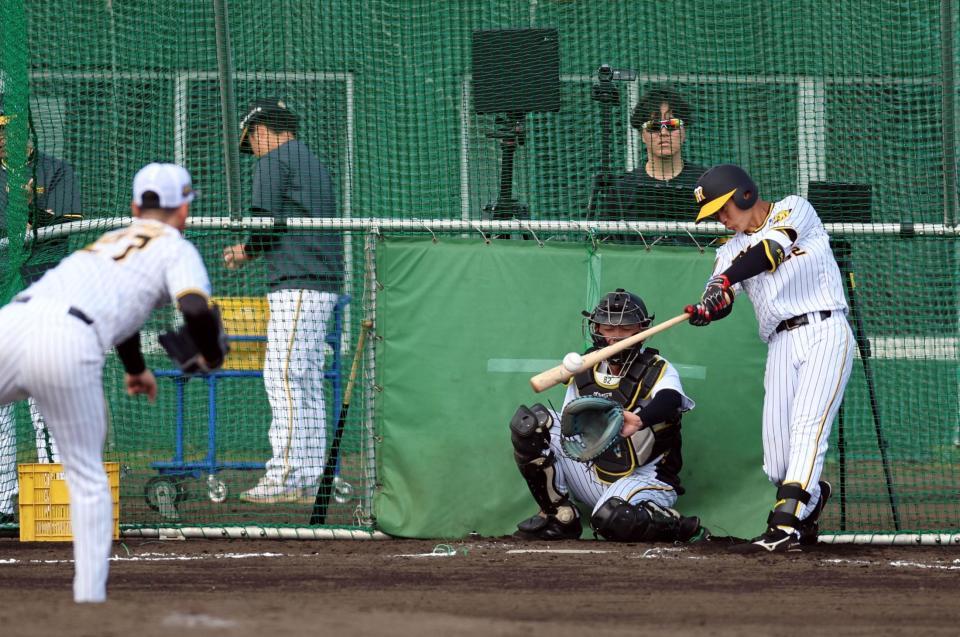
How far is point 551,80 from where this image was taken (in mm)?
7996

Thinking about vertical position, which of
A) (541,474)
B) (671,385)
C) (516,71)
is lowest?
(541,474)

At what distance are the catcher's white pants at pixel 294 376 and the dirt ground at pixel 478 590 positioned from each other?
63 cm

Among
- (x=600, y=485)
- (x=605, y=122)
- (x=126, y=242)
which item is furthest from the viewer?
(x=605, y=122)

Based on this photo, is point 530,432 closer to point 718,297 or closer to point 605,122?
point 718,297

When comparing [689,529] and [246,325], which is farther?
[246,325]

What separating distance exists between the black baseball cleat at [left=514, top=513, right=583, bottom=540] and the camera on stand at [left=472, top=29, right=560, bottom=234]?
237 centimetres

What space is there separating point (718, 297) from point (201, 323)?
119 inches

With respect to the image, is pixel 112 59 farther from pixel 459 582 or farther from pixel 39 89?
pixel 459 582

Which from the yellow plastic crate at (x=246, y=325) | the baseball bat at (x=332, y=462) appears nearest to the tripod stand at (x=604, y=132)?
the baseball bat at (x=332, y=462)

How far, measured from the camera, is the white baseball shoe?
792cm

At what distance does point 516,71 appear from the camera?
8.02 m

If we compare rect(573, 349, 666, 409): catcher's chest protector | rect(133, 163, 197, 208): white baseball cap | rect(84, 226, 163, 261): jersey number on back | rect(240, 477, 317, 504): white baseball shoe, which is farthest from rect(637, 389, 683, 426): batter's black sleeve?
rect(84, 226, 163, 261): jersey number on back

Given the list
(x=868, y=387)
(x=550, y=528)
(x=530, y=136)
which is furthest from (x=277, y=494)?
(x=868, y=387)

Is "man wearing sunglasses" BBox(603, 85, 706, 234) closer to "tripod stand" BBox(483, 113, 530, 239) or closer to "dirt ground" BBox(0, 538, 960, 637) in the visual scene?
"tripod stand" BBox(483, 113, 530, 239)
